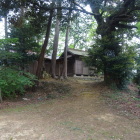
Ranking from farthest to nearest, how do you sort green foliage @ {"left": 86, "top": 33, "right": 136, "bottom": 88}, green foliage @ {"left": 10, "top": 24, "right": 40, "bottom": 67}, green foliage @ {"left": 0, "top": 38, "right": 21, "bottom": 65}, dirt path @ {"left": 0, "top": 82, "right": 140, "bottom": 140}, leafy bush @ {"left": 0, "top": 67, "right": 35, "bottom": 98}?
green foliage @ {"left": 10, "top": 24, "right": 40, "bottom": 67} → green foliage @ {"left": 86, "top": 33, "right": 136, "bottom": 88} → leafy bush @ {"left": 0, "top": 67, "right": 35, "bottom": 98} → green foliage @ {"left": 0, "top": 38, "right": 21, "bottom": 65} → dirt path @ {"left": 0, "top": 82, "right": 140, "bottom": 140}

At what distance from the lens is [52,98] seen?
908cm

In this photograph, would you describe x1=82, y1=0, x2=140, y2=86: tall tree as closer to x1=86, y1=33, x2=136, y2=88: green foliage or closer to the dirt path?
x1=86, y1=33, x2=136, y2=88: green foliage

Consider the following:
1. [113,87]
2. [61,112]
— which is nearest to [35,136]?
[61,112]

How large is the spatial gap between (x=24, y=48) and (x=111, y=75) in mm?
6673

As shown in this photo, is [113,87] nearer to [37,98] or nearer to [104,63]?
[104,63]

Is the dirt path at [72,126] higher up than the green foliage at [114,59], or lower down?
lower down

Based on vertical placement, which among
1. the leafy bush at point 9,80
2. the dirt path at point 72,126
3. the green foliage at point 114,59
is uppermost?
the green foliage at point 114,59

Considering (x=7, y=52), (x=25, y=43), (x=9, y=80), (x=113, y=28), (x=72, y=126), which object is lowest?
(x=72, y=126)

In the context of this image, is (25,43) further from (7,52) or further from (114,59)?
(114,59)

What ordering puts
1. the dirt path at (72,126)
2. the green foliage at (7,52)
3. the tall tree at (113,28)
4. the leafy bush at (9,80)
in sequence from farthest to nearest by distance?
the tall tree at (113,28)
the leafy bush at (9,80)
the green foliage at (7,52)
the dirt path at (72,126)

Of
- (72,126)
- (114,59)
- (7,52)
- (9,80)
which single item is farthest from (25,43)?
(72,126)

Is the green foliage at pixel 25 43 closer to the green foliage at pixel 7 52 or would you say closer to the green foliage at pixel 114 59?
the green foliage at pixel 7 52

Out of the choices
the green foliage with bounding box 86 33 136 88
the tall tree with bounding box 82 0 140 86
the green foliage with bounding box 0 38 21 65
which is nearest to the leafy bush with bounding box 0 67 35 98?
the green foliage with bounding box 0 38 21 65

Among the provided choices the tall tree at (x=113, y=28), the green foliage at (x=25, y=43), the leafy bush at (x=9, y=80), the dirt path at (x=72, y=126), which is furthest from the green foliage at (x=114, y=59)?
the leafy bush at (x=9, y=80)
